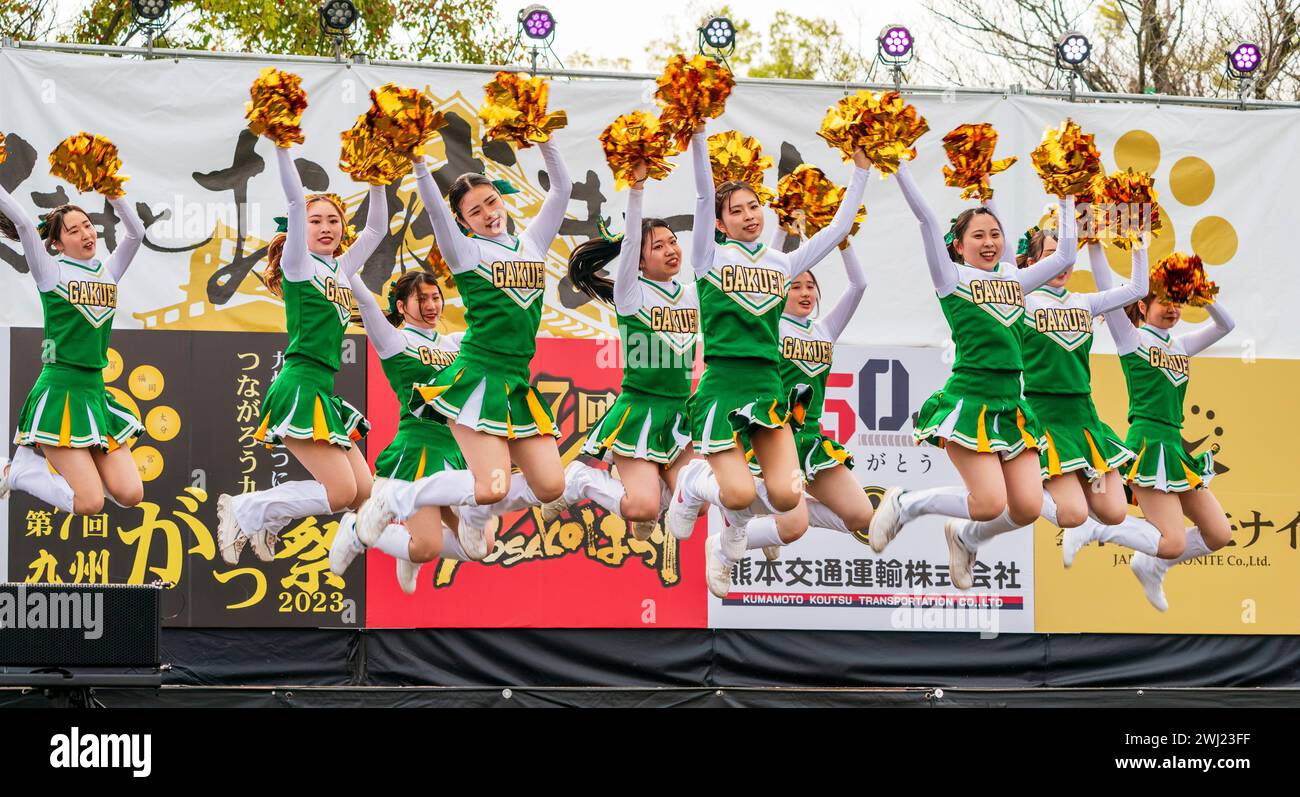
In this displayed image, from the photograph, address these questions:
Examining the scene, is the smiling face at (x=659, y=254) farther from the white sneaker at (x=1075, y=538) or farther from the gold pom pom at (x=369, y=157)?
the white sneaker at (x=1075, y=538)

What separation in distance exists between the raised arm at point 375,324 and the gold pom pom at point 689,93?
1895mm

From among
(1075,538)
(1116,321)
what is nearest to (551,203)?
(1116,321)

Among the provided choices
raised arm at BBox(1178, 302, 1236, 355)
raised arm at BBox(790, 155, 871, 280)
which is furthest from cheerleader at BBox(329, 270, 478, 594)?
raised arm at BBox(1178, 302, 1236, 355)

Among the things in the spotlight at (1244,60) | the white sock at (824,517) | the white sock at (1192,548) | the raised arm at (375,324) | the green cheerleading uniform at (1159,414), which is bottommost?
the white sock at (1192,548)

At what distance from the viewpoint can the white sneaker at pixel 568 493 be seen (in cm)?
869

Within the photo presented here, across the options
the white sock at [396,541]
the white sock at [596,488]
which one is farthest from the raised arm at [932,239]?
the white sock at [396,541]

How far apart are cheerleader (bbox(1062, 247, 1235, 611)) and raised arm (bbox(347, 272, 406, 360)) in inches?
151

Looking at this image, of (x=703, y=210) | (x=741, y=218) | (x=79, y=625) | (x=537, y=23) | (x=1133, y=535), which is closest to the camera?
(x=79, y=625)

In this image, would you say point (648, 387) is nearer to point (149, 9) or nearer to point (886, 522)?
point (886, 522)

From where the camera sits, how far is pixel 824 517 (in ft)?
29.1

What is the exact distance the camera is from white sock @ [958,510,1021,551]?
8.65 m

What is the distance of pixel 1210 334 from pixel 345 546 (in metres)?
4.89

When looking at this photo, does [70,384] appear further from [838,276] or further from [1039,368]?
[1039,368]

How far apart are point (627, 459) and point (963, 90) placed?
9.85 feet
